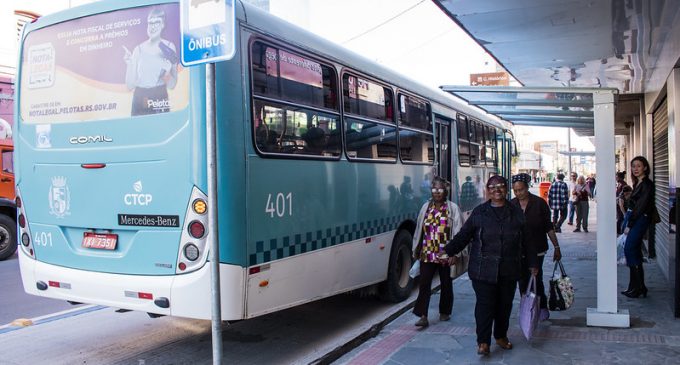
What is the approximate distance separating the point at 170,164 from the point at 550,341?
3.95m

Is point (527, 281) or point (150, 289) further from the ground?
point (150, 289)

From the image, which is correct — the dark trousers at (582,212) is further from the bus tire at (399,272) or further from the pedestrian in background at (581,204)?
the bus tire at (399,272)

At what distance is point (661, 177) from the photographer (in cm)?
905

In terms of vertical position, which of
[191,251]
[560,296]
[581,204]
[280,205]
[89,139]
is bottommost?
[560,296]

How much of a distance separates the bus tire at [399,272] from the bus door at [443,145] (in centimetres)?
186

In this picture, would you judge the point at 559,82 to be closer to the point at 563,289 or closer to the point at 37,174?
the point at 563,289

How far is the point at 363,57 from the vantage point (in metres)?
6.56

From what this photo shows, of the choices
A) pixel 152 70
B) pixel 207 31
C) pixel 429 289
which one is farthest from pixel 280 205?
pixel 429 289

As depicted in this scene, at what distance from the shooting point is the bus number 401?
4609mm

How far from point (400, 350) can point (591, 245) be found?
9084 mm

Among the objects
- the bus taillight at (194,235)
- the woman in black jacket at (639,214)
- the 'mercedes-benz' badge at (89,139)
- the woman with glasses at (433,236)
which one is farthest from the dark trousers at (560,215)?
the 'mercedes-benz' badge at (89,139)

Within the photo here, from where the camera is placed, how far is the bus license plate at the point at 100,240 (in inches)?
183

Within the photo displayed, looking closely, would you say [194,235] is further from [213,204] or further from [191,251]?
[213,204]

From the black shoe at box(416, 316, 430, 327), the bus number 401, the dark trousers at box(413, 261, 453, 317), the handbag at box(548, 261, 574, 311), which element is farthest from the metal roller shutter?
the bus number 401
